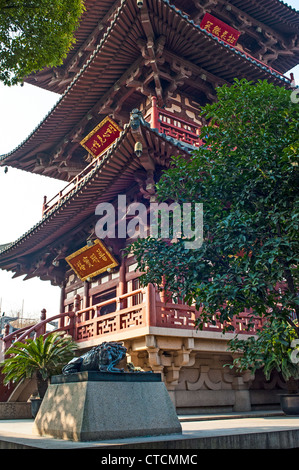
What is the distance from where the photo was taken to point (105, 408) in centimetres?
469

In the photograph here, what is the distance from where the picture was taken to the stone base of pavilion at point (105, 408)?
4531 millimetres

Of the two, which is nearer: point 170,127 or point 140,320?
point 140,320

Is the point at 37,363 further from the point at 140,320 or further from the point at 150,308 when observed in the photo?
the point at 150,308

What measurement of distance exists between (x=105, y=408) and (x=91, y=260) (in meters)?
9.29

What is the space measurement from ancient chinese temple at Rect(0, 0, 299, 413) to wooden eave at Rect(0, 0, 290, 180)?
4 cm

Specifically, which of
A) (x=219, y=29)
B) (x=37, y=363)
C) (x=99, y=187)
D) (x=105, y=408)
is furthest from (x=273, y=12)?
(x=105, y=408)

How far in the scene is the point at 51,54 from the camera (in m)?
7.13

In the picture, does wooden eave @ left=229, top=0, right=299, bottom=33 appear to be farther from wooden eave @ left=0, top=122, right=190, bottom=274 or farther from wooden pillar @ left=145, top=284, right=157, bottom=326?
wooden pillar @ left=145, top=284, right=157, bottom=326

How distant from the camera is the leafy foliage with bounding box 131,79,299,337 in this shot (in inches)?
230

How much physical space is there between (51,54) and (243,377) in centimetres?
885

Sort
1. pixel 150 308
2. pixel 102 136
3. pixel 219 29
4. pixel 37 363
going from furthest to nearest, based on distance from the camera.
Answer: pixel 219 29, pixel 102 136, pixel 37 363, pixel 150 308

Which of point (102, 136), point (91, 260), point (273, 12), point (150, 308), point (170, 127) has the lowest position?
point (150, 308)

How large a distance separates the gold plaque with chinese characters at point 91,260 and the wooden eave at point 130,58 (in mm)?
5009

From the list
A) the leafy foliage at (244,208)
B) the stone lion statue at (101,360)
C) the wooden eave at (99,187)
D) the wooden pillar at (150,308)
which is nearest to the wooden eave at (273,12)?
the wooden eave at (99,187)
